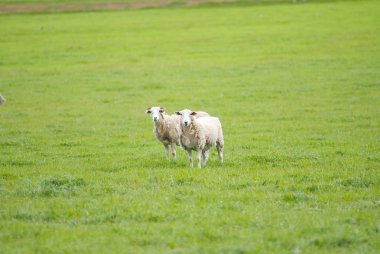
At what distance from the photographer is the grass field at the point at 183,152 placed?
28.5 feet

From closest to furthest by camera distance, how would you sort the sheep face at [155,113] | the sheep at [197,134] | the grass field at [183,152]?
the grass field at [183,152], the sheep at [197,134], the sheep face at [155,113]

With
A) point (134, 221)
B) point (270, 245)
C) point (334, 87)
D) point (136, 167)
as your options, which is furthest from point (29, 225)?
point (334, 87)

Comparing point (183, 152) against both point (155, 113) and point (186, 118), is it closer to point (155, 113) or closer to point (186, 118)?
point (155, 113)

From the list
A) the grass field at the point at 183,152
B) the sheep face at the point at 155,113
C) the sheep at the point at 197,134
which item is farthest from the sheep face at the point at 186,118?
the grass field at the point at 183,152

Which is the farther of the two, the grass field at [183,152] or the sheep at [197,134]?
the sheep at [197,134]

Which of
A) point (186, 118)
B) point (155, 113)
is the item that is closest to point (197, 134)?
point (186, 118)

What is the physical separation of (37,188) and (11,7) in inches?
2388

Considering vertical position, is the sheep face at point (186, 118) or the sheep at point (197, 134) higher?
the sheep face at point (186, 118)

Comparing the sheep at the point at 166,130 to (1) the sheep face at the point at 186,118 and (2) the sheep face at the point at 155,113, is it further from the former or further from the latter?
(1) the sheep face at the point at 186,118

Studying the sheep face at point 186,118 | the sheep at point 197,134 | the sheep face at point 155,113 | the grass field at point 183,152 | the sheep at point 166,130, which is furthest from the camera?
the sheep at point 166,130

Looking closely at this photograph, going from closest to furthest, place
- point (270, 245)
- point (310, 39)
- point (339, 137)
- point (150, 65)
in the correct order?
point (270, 245)
point (339, 137)
point (150, 65)
point (310, 39)

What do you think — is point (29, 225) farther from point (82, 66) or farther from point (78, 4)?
point (78, 4)

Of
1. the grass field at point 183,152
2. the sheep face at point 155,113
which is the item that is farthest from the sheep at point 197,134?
the sheep face at point 155,113

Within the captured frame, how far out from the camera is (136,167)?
14.4m
